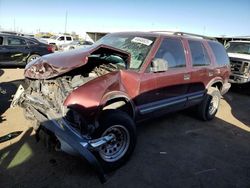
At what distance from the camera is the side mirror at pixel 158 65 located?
3.79m

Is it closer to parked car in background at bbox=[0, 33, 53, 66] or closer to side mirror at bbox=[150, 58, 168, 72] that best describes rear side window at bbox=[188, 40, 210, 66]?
side mirror at bbox=[150, 58, 168, 72]

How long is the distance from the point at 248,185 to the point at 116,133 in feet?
6.56

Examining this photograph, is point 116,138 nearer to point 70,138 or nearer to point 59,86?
point 70,138

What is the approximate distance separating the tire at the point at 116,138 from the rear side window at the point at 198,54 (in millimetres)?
2293

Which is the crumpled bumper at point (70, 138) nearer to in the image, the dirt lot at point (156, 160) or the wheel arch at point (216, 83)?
the dirt lot at point (156, 160)

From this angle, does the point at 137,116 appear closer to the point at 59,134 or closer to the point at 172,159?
the point at 172,159

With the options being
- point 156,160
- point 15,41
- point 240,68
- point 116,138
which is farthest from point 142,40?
point 15,41

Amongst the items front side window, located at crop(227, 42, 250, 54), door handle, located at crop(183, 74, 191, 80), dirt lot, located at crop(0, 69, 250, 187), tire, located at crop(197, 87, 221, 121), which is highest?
front side window, located at crop(227, 42, 250, 54)

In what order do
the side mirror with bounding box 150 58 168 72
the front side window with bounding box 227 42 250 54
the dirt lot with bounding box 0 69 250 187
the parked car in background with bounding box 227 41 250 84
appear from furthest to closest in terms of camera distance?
the front side window with bounding box 227 42 250 54, the parked car in background with bounding box 227 41 250 84, the side mirror with bounding box 150 58 168 72, the dirt lot with bounding box 0 69 250 187

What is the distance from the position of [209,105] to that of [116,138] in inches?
122

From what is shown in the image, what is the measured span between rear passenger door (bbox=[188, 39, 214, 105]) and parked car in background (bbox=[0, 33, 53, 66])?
8.46 metres

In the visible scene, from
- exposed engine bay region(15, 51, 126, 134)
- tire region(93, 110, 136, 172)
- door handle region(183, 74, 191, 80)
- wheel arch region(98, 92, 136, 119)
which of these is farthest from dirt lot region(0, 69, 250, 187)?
door handle region(183, 74, 191, 80)

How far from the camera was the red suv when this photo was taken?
300cm

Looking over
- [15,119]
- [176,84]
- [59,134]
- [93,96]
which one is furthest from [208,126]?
[15,119]
